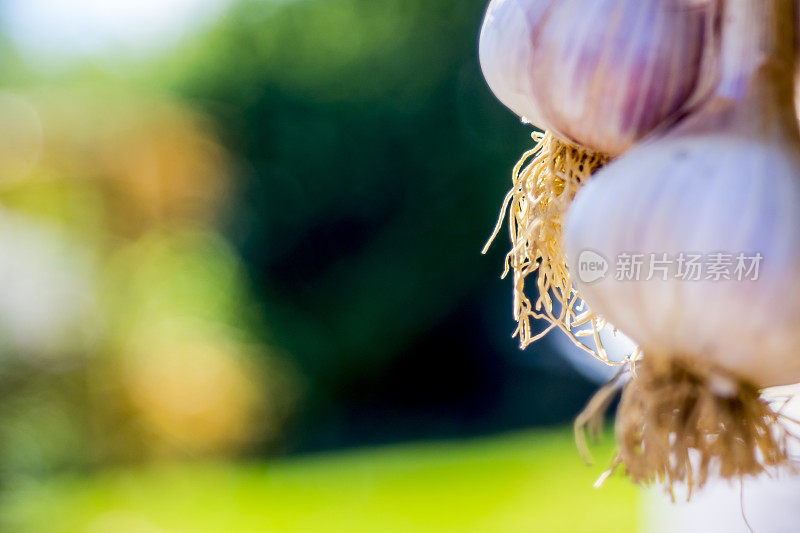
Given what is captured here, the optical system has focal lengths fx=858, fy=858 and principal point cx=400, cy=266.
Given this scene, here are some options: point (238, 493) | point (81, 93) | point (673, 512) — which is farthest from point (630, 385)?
point (81, 93)

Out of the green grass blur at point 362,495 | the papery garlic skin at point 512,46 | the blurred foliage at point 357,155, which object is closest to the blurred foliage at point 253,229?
the blurred foliage at point 357,155

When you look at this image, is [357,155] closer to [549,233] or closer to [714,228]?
[549,233]

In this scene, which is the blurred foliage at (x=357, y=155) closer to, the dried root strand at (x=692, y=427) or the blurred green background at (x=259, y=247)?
the blurred green background at (x=259, y=247)

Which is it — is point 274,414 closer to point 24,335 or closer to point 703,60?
point 24,335

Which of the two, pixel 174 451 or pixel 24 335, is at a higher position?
pixel 24 335

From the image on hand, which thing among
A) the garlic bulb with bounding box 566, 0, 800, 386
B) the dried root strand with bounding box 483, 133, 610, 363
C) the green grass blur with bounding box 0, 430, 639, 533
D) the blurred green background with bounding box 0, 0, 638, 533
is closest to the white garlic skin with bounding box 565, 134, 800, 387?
the garlic bulb with bounding box 566, 0, 800, 386

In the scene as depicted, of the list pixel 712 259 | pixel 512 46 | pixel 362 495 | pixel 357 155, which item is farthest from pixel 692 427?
pixel 357 155

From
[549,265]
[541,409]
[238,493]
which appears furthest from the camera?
[541,409]
